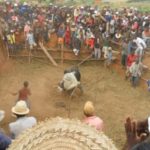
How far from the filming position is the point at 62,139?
93.4 inches

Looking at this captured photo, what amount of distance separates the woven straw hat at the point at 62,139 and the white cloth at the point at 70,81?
36.2ft

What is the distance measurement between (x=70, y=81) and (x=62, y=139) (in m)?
11.3

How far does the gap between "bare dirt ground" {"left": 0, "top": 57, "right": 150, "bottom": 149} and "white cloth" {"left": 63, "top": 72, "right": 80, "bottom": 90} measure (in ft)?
1.57

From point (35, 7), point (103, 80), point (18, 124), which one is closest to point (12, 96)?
point (103, 80)

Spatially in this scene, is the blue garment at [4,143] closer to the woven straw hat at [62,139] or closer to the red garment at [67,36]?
the woven straw hat at [62,139]

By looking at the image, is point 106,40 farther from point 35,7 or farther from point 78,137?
point 78,137

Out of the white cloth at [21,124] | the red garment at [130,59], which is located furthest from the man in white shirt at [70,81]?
the white cloth at [21,124]

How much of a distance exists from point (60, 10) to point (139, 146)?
19797 mm

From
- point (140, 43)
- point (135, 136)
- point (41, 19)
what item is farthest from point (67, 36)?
point (135, 136)

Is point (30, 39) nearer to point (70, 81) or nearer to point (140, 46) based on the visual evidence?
point (140, 46)

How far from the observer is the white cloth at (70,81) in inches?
536

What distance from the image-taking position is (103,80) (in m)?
16.0

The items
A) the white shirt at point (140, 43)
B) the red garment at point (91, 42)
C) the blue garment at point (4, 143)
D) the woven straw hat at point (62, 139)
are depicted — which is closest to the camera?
the woven straw hat at point (62, 139)

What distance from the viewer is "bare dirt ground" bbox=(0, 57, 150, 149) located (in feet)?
41.1
